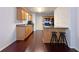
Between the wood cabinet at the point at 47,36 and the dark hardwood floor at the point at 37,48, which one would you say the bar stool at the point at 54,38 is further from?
the dark hardwood floor at the point at 37,48

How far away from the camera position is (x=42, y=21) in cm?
1642

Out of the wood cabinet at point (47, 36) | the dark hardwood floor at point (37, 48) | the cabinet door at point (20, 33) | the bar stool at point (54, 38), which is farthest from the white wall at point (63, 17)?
the cabinet door at point (20, 33)

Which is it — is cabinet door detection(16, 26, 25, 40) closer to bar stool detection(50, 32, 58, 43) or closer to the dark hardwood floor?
the dark hardwood floor

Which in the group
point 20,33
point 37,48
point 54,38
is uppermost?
point 20,33

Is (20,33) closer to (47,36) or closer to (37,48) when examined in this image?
(47,36)

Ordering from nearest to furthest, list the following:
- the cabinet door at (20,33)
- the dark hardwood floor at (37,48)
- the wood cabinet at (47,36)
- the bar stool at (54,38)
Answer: the dark hardwood floor at (37,48)
the bar stool at (54,38)
the wood cabinet at (47,36)
the cabinet door at (20,33)

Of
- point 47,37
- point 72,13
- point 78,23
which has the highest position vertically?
point 72,13

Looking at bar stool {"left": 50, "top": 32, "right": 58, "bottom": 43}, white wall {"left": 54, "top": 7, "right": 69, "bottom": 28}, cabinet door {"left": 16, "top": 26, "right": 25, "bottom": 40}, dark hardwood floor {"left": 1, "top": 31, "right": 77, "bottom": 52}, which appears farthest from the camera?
cabinet door {"left": 16, "top": 26, "right": 25, "bottom": 40}

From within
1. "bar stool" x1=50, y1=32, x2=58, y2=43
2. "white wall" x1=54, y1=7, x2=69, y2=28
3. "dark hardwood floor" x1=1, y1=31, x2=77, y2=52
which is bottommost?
"dark hardwood floor" x1=1, y1=31, x2=77, y2=52

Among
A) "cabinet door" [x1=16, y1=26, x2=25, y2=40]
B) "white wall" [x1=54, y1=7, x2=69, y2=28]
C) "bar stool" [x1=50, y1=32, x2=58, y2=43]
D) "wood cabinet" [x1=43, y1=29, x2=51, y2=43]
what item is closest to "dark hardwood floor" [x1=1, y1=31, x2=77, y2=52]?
"bar stool" [x1=50, y1=32, x2=58, y2=43]

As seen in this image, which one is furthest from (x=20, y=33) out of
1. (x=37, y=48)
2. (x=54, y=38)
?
(x=37, y=48)
